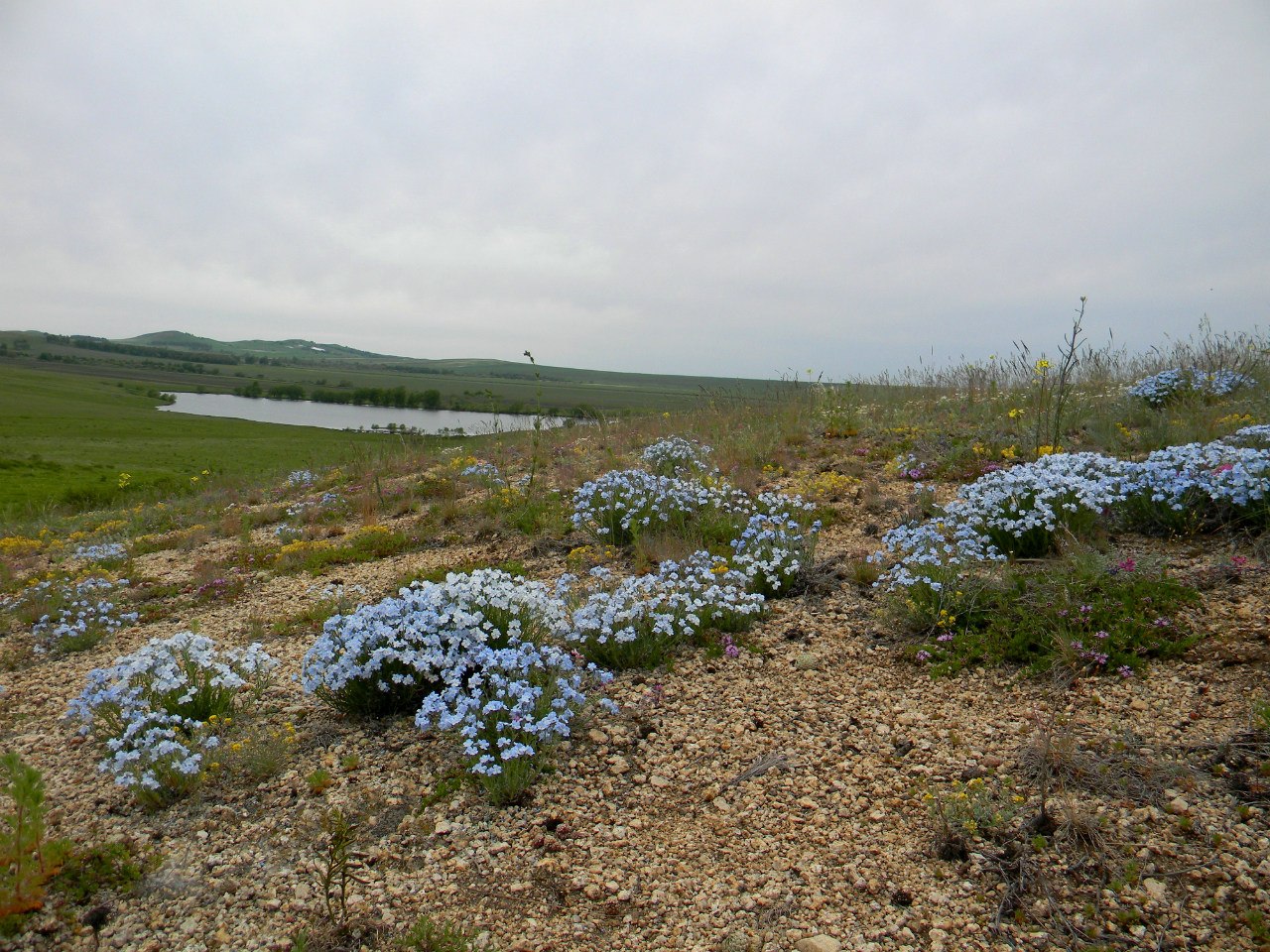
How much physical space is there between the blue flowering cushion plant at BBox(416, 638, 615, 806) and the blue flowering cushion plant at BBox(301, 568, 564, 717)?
0.16 metres

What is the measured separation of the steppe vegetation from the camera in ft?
8.96

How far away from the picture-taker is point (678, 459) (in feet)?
30.5

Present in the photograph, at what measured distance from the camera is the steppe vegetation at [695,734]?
273 centimetres

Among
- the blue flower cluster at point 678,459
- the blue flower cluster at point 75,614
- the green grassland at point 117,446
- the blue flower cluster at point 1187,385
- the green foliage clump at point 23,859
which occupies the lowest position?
the green grassland at point 117,446

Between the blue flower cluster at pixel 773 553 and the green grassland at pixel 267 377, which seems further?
the green grassland at pixel 267 377

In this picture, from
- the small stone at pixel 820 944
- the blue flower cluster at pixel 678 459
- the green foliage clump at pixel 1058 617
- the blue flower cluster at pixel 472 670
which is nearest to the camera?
the small stone at pixel 820 944

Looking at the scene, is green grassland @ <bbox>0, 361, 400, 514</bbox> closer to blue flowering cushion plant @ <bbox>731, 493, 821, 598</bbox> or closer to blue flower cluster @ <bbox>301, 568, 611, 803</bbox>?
blue flowering cushion plant @ <bbox>731, 493, 821, 598</bbox>

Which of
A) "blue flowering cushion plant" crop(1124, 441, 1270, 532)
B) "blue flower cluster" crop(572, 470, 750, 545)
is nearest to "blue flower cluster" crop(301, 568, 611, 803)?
"blue flower cluster" crop(572, 470, 750, 545)

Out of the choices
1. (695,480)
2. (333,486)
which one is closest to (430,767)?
(695,480)

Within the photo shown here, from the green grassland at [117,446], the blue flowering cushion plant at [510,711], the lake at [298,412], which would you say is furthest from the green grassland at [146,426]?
the blue flowering cushion plant at [510,711]

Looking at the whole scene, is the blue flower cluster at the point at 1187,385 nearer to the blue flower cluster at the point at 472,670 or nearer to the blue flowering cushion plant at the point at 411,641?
the blue flower cluster at the point at 472,670

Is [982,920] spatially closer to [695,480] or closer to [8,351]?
[695,480]

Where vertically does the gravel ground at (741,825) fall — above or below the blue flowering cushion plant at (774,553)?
below

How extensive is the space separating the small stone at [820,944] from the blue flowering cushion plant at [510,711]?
57.5 inches
